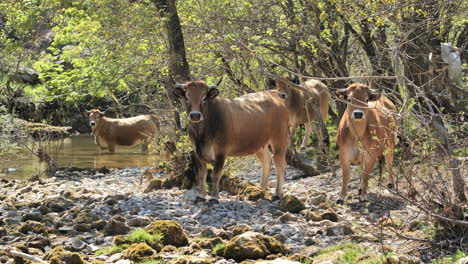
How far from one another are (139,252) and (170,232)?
79 cm

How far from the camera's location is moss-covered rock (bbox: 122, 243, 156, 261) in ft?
25.2

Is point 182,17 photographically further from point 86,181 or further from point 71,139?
point 71,139

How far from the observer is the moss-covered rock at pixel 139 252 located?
25.2ft

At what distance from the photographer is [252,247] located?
784 centimetres

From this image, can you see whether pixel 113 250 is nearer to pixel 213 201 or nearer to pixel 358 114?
pixel 213 201

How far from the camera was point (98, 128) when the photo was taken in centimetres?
2611

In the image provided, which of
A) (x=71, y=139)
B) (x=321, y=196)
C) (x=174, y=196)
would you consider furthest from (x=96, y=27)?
(x=71, y=139)

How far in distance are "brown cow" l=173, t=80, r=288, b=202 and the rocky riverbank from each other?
76 cm

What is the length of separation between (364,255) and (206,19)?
9345mm

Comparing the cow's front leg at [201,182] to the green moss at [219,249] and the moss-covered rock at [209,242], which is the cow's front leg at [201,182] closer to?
the moss-covered rock at [209,242]

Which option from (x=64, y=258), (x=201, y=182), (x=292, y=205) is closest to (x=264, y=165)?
(x=201, y=182)

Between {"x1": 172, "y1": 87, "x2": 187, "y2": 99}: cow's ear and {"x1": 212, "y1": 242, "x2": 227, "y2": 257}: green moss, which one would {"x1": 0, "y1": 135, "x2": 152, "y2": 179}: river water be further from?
{"x1": 212, "y1": 242, "x2": 227, "y2": 257}: green moss

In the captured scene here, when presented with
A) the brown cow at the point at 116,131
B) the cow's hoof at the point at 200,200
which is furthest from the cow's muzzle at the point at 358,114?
the brown cow at the point at 116,131

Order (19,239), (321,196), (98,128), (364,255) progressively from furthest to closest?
(98,128), (321,196), (19,239), (364,255)
